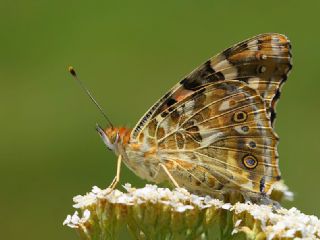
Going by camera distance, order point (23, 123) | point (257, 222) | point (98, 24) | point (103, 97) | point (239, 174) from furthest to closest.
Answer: point (98, 24) → point (103, 97) → point (23, 123) → point (239, 174) → point (257, 222)

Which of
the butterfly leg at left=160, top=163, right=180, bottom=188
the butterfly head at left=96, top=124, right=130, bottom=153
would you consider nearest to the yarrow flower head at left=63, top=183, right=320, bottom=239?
the butterfly leg at left=160, top=163, right=180, bottom=188

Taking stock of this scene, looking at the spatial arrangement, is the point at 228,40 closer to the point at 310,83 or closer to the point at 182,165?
the point at 310,83

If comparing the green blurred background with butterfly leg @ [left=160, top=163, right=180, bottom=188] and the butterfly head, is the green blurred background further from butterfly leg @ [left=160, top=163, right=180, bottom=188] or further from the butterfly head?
butterfly leg @ [left=160, top=163, right=180, bottom=188]

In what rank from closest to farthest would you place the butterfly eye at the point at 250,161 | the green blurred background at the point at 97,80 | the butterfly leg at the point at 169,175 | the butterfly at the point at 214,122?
the butterfly leg at the point at 169,175 < the butterfly eye at the point at 250,161 < the butterfly at the point at 214,122 < the green blurred background at the point at 97,80

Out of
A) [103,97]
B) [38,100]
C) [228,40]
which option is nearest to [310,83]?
[228,40]

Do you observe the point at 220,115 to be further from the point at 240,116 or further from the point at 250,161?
the point at 250,161

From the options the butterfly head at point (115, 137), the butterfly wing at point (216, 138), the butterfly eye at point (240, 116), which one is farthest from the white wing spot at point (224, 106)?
the butterfly head at point (115, 137)

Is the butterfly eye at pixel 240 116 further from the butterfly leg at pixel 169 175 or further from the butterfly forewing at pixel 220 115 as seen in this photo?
the butterfly leg at pixel 169 175
